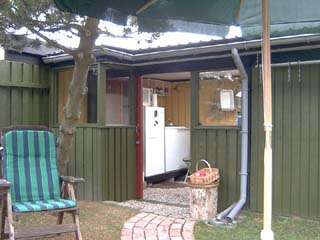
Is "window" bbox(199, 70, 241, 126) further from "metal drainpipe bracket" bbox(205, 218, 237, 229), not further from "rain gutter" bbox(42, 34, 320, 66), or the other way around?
"metal drainpipe bracket" bbox(205, 218, 237, 229)

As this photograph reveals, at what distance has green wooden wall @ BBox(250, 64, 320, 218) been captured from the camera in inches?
220

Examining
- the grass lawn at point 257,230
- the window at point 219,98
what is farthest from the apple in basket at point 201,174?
the window at point 219,98

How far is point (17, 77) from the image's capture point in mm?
7215

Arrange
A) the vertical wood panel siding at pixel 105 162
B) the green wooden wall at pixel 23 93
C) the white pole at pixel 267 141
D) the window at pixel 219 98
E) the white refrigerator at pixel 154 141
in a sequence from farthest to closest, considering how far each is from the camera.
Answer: the white refrigerator at pixel 154 141
the green wooden wall at pixel 23 93
the vertical wood panel siding at pixel 105 162
the window at pixel 219 98
the white pole at pixel 267 141

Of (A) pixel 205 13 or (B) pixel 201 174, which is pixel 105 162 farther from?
(A) pixel 205 13

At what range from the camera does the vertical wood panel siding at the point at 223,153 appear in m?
6.24

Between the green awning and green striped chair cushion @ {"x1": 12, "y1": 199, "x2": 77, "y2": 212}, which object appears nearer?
the green awning

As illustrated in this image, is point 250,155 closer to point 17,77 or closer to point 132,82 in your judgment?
point 132,82

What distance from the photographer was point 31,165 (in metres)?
4.68

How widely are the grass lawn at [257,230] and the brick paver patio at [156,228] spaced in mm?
149

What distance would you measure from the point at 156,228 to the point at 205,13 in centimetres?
251

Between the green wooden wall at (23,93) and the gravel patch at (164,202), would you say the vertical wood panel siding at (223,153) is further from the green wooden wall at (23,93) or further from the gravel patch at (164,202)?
the green wooden wall at (23,93)

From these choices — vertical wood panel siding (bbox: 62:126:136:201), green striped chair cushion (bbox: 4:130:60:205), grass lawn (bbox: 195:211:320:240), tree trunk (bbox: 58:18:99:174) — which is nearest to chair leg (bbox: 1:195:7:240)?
green striped chair cushion (bbox: 4:130:60:205)

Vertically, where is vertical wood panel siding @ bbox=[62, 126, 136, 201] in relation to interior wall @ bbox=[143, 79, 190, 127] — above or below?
below
